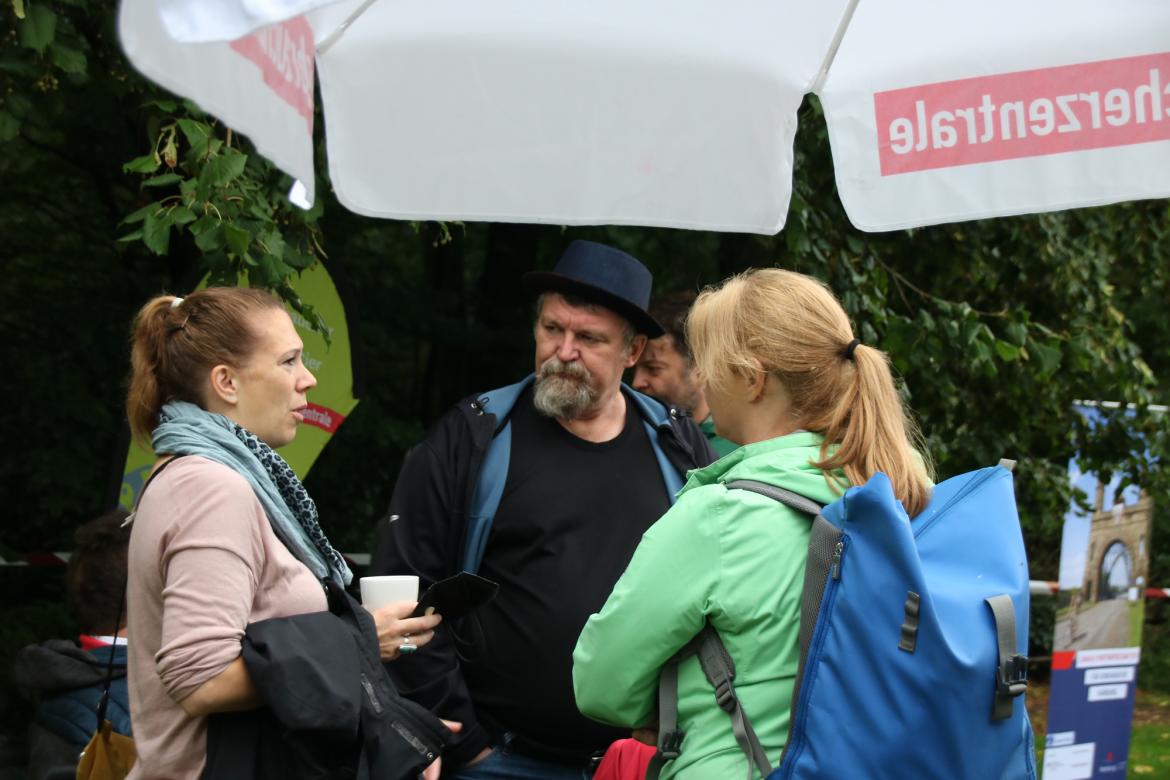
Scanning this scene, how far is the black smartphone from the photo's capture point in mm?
2900

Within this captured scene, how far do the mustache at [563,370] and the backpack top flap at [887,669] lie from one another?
152 centimetres

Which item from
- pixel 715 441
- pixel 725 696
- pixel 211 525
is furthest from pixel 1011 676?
pixel 715 441

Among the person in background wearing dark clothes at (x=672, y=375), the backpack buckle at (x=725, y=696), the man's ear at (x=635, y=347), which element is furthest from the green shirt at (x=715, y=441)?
the backpack buckle at (x=725, y=696)

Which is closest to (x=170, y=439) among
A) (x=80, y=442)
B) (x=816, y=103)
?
(x=816, y=103)

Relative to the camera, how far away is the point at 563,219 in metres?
3.14

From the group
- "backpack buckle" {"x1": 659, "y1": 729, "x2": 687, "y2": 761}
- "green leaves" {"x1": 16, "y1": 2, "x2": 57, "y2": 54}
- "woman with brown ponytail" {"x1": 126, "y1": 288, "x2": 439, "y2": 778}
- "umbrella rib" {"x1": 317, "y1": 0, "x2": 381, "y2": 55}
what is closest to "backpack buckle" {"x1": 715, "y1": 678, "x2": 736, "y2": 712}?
"backpack buckle" {"x1": 659, "y1": 729, "x2": 687, "y2": 761}

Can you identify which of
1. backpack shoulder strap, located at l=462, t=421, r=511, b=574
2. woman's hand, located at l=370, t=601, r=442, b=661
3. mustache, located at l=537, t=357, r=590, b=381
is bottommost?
woman's hand, located at l=370, t=601, r=442, b=661

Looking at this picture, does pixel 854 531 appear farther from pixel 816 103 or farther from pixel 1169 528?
pixel 1169 528

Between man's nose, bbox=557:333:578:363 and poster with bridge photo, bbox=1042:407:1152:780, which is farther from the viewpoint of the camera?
poster with bridge photo, bbox=1042:407:1152:780

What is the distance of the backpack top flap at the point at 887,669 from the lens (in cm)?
214

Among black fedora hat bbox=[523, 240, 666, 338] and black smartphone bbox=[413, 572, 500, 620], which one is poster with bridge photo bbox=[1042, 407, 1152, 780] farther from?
black smartphone bbox=[413, 572, 500, 620]

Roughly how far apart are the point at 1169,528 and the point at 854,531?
13.8 meters

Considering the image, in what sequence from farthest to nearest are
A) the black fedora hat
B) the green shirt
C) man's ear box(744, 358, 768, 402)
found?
the green shirt, the black fedora hat, man's ear box(744, 358, 768, 402)

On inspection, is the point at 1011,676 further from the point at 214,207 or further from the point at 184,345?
the point at 214,207
